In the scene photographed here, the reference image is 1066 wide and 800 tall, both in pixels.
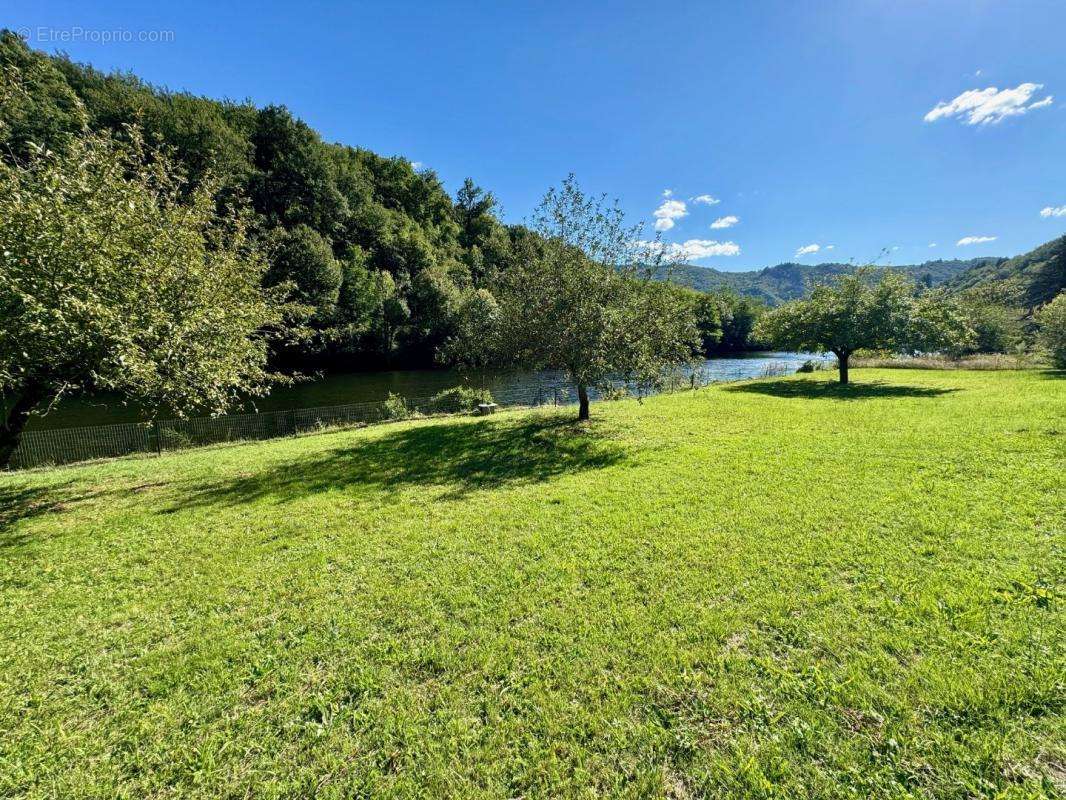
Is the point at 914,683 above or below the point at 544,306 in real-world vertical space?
below

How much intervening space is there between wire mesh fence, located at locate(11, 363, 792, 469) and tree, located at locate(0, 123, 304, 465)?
17.3 ft

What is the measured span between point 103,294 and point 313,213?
5112 centimetres

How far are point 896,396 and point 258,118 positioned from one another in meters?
66.8

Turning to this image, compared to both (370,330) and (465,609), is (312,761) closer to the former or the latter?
(465,609)

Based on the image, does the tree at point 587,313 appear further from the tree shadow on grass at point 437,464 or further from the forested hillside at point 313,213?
the forested hillside at point 313,213

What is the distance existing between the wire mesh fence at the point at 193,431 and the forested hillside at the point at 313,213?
12.4 meters

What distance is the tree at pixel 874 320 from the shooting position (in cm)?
2148

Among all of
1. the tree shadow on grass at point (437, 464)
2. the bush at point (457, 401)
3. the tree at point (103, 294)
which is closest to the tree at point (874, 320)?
the tree shadow on grass at point (437, 464)

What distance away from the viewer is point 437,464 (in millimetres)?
10195

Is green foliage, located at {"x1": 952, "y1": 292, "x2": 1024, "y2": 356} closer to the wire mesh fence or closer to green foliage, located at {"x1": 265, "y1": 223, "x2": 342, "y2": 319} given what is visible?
the wire mesh fence

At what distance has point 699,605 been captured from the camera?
4.19 meters

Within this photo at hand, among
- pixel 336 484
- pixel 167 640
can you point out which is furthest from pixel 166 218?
pixel 167 640

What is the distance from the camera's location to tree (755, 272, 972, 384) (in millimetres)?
21484

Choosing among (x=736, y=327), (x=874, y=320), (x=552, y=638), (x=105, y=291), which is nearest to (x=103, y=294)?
(x=105, y=291)
